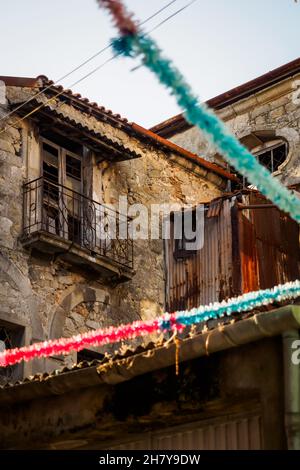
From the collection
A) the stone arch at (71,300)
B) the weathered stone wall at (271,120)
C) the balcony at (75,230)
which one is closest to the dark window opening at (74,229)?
the balcony at (75,230)

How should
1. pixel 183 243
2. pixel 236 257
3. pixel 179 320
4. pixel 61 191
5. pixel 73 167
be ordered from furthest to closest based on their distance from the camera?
1. pixel 183 243
2. pixel 73 167
3. pixel 61 191
4. pixel 236 257
5. pixel 179 320

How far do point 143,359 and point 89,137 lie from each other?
9.90 m

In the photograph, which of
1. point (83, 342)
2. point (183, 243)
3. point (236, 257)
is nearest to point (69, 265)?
point (183, 243)

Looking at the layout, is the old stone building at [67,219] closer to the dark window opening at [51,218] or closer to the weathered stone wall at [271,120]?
the dark window opening at [51,218]

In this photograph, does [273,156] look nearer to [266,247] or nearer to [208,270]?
[266,247]

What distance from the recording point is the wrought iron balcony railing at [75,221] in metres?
17.3

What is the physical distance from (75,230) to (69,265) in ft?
2.25

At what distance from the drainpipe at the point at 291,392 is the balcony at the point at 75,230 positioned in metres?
9.04

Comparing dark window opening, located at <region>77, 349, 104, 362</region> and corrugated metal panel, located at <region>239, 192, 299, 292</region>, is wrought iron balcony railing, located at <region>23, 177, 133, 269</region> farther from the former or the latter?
corrugated metal panel, located at <region>239, 192, 299, 292</region>

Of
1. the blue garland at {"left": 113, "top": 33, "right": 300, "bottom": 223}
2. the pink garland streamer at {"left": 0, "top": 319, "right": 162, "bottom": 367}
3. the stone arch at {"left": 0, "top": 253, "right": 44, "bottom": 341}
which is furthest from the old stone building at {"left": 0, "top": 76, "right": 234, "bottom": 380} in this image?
the blue garland at {"left": 113, "top": 33, "right": 300, "bottom": 223}

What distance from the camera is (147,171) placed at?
2039cm

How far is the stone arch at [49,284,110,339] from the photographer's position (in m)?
17.1

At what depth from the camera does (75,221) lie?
18.0m

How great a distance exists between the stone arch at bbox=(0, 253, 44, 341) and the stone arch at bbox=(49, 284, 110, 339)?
11.8 inches
